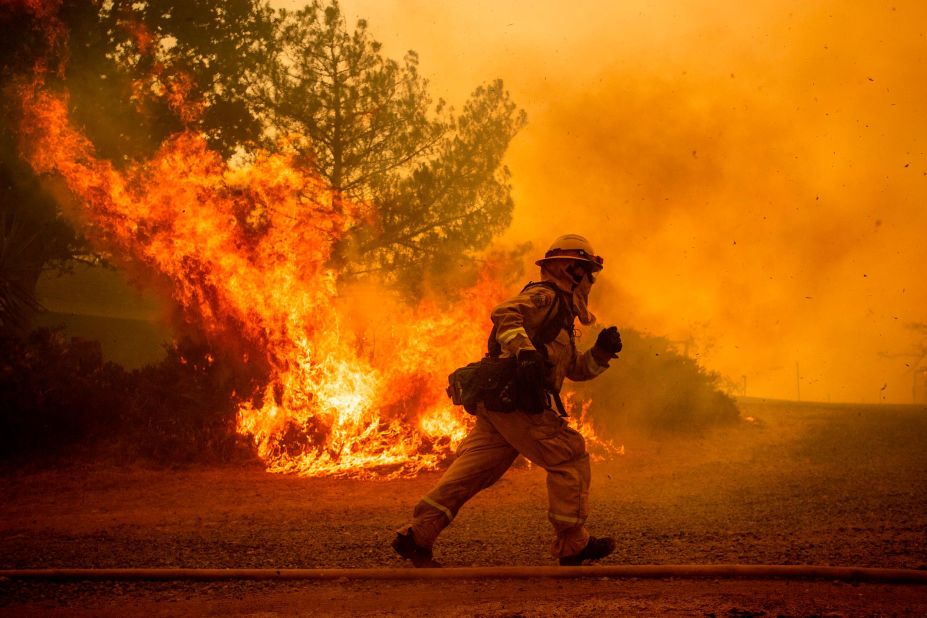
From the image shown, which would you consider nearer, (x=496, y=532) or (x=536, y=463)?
(x=536, y=463)

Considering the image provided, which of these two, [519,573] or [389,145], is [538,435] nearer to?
[519,573]

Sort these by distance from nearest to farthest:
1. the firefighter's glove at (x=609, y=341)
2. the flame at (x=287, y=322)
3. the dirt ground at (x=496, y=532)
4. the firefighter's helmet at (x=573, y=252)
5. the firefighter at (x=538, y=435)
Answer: the dirt ground at (x=496, y=532) → the firefighter at (x=538, y=435) → the firefighter's glove at (x=609, y=341) → the firefighter's helmet at (x=573, y=252) → the flame at (x=287, y=322)

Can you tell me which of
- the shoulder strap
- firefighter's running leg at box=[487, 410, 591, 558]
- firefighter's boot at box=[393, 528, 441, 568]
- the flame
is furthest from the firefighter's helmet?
the flame

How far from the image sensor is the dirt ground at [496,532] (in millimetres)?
4141

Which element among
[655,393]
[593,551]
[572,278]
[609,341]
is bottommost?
[593,551]

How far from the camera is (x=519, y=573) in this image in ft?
14.8

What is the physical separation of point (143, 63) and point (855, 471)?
53.3ft

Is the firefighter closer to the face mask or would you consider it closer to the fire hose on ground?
the face mask

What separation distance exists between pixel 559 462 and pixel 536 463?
14 centimetres

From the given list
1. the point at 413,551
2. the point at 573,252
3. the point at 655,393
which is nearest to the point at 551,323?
the point at 573,252

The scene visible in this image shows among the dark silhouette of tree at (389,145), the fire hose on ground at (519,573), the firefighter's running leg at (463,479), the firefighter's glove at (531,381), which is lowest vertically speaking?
the fire hose on ground at (519,573)

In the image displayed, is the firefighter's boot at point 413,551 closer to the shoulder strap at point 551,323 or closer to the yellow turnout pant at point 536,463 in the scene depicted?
the yellow turnout pant at point 536,463

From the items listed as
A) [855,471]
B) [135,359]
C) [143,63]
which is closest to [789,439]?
[855,471]

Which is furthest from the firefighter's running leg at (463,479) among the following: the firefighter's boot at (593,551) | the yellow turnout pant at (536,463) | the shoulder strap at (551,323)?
the firefighter's boot at (593,551)
